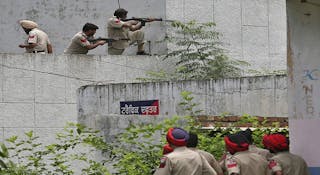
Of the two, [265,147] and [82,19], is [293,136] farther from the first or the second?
[82,19]

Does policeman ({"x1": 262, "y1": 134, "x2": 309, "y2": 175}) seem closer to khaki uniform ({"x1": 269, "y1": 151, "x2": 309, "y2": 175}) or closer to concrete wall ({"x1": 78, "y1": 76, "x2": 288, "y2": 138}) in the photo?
khaki uniform ({"x1": 269, "y1": 151, "x2": 309, "y2": 175})

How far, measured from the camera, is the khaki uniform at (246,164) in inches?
374

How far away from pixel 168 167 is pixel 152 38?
883 centimetres

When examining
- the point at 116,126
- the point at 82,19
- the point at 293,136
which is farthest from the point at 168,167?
the point at 82,19

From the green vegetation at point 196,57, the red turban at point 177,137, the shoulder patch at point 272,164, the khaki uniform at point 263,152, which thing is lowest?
the shoulder patch at point 272,164

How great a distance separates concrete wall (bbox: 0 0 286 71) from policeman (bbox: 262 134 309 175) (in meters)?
7.58

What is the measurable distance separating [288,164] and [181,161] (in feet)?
4.16

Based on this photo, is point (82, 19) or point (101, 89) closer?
point (101, 89)

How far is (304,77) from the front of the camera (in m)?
9.47

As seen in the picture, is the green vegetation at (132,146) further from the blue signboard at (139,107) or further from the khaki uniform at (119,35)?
the khaki uniform at (119,35)

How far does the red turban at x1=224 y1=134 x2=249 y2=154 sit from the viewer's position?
9602mm

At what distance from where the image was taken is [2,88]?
15.9 meters

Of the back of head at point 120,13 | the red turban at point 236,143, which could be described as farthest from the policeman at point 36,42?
the red turban at point 236,143

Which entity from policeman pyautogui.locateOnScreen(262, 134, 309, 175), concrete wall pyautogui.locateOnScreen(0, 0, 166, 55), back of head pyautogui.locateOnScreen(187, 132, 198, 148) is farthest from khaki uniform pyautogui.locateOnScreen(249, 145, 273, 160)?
concrete wall pyautogui.locateOnScreen(0, 0, 166, 55)
